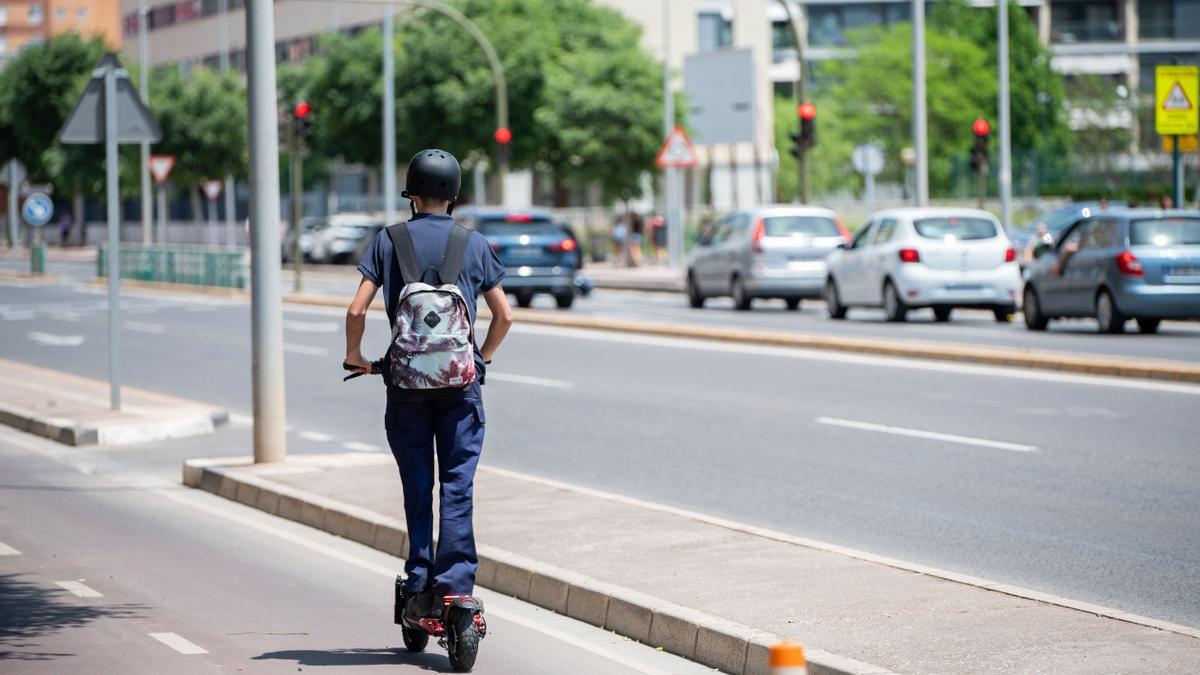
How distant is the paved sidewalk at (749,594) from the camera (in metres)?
6.60

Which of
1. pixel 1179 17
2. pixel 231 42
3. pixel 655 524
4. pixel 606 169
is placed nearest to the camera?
pixel 655 524

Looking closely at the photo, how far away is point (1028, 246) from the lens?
41.5 meters

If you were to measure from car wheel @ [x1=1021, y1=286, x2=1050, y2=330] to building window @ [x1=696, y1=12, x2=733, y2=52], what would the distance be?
58.9 metres

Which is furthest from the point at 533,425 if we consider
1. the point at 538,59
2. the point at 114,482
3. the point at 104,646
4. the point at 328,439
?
the point at 538,59

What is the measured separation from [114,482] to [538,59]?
175ft

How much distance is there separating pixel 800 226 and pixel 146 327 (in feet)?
34.0

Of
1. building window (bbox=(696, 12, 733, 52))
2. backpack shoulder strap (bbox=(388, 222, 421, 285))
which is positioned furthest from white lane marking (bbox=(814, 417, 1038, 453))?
building window (bbox=(696, 12, 733, 52))

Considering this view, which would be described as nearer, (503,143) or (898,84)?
(503,143)

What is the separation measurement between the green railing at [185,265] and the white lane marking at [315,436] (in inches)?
1078

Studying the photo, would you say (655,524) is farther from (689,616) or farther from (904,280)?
(904,280)

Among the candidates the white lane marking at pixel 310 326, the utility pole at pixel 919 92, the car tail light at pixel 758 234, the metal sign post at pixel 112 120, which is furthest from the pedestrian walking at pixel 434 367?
the utility pole at pixel 919 92

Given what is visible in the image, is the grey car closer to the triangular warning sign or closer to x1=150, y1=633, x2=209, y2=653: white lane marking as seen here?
the triangular warning sign

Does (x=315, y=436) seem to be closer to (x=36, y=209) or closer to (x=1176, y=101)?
(x=1176, y=101)

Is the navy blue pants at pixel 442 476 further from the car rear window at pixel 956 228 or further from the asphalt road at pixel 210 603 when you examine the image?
the car rear window at pixel 956 228
